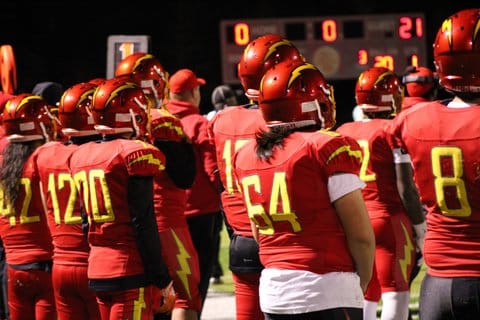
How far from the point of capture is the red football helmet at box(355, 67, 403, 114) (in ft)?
24.0

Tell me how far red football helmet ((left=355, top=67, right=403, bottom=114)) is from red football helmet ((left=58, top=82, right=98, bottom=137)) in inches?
81.7

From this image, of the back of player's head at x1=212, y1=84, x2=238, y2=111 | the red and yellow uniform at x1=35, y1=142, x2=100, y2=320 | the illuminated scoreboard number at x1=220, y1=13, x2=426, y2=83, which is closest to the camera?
the red and yellow uniform at x1=35, y1=142, x2=100, y2=320

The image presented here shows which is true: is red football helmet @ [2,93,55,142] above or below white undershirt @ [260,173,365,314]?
above

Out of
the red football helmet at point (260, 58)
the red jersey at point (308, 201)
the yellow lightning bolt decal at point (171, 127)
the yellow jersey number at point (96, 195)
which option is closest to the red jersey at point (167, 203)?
the yellow lightning bolt decal at point (171, 127)

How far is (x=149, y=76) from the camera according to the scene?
723 centimetres

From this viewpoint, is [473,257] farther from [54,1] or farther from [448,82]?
[54,1]

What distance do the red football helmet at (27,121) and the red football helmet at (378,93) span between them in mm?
2041

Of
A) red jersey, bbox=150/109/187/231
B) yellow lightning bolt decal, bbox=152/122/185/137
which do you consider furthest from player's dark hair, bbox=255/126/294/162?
red jersey, bbox=150/109/187/231

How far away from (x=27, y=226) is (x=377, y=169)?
7.22ft

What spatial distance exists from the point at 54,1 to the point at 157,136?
18273mm

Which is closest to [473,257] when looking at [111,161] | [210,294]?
[111,161]

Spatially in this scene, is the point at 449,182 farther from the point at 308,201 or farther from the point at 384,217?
the point at 384,217

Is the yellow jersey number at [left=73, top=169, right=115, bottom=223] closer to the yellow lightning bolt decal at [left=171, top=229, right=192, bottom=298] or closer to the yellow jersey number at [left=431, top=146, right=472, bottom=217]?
the yellow lightning bolt decal at [left=171, top=229, right=192, bottom=298]

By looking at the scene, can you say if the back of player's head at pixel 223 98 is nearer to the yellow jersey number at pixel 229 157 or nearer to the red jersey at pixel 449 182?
the yellow jersey number at pixel 229 157
